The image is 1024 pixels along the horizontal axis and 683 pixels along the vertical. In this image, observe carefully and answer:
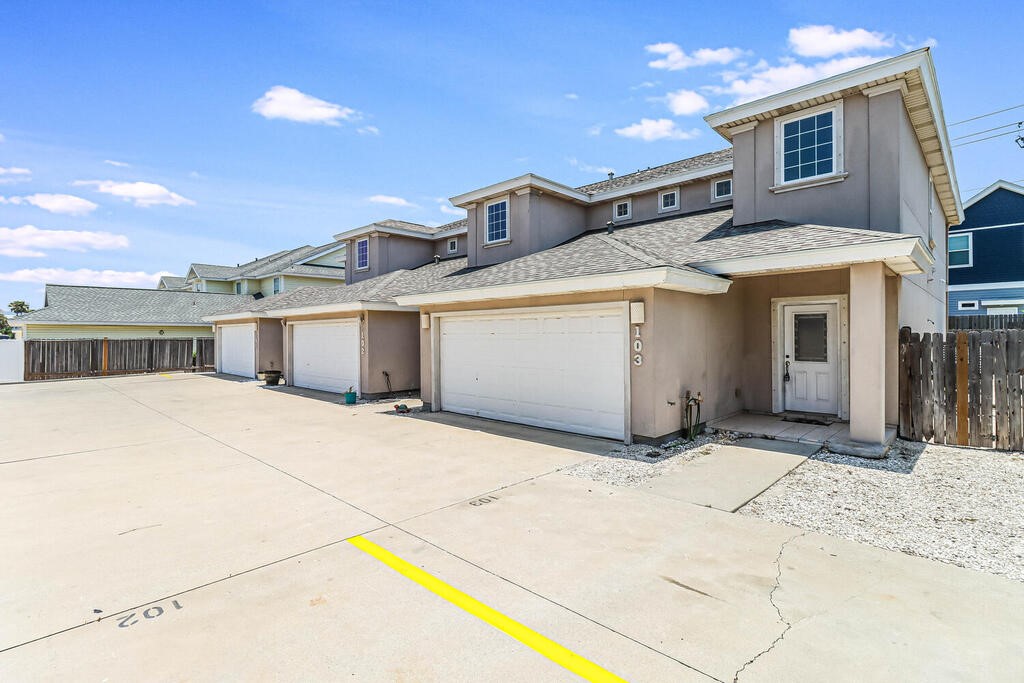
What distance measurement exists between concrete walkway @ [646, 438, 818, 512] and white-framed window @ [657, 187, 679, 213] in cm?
722

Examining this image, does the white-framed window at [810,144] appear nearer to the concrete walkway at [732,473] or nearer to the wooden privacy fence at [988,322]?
the concrete walkway at [732,473]

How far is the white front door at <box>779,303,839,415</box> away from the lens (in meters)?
9.21

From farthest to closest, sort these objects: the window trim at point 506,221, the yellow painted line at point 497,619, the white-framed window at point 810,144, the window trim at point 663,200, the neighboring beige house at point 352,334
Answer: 1. the neighboring beige house at point 352,334
2. the window trim at point 506,221
3. the window trim at point 663,200
4. the white-framed window at point 810,144
5. the yellow painted line at point 497,619

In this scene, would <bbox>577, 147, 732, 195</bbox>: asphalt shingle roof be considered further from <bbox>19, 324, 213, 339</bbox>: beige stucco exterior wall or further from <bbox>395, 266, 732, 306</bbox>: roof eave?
<bbox>19, 324, 213, 339</bbox>: beige stucco exterior wall

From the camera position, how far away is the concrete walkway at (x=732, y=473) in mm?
5402

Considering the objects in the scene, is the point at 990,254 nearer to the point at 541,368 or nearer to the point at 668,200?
the point at 668,200

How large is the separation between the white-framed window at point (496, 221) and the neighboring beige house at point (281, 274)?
1663 cm

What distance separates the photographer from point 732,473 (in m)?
6.25

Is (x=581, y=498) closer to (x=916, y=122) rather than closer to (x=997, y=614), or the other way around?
(x=997, y=614)

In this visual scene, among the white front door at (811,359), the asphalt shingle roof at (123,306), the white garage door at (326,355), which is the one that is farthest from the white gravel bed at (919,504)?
the asphalt shingle roof at (123,306)

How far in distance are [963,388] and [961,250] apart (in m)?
21.6

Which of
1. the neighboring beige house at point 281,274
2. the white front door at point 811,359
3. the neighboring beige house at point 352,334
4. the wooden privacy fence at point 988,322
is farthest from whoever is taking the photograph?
the neighboring beige house at point 281,274

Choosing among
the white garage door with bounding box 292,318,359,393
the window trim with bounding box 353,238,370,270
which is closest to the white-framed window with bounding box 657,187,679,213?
the white garage door with bounding box 292,318,359,393

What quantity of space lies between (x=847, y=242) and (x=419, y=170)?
11147 mm
